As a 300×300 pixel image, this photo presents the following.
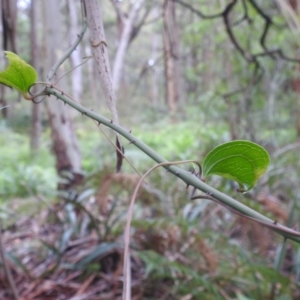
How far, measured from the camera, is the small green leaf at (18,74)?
24 cm

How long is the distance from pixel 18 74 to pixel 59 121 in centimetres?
144

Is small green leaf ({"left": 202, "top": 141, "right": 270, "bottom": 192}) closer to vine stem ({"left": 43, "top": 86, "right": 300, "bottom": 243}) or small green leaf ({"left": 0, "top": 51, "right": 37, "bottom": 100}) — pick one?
vine stem ({"left": 43, "top": 86, "right": 300, "bottom": 243})

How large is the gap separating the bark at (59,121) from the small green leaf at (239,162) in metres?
1.35

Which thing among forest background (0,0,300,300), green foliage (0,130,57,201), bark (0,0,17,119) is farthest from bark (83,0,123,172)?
green foliage (0,130,57,201)

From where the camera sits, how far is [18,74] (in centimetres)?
24

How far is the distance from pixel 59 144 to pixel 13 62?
1.47 m

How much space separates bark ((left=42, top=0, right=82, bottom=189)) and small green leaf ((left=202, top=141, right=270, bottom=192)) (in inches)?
53.3

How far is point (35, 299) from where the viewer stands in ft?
2.75


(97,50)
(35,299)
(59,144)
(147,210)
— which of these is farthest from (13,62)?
(59,144)

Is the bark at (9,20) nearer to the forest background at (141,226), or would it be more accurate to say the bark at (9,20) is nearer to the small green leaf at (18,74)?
the forest background at (141,226)

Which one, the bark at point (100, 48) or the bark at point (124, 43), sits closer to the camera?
the bark at point (100, 48)

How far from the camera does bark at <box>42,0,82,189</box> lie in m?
1.56

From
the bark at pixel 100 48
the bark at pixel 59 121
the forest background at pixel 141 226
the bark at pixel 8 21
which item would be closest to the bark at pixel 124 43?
the forest background at pixel 141 226

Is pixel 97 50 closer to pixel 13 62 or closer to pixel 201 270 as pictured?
pixel 13 62
